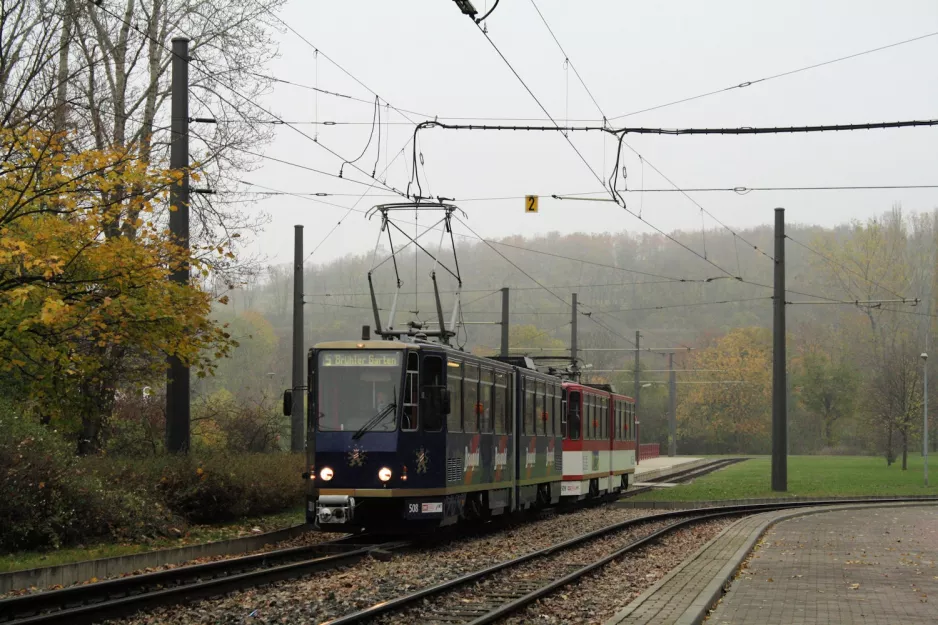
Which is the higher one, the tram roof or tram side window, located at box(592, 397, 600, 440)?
the tram roof

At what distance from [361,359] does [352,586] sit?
16.9 ft

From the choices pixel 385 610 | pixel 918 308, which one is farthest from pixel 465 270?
pixel 385 610

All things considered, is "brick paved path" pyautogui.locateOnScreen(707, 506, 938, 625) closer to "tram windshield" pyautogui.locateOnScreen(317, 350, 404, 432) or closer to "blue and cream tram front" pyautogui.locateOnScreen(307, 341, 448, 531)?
"blue and cream tram front" pyautogui.locateOnScreen(307, 341, 448, 531)

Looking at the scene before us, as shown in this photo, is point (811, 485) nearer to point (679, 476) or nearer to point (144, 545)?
point (679, 476)

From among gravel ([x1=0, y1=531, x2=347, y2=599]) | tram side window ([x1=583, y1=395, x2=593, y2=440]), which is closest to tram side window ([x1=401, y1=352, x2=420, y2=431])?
gravel ([x1=0, y1=531, x2=347, y2=599])

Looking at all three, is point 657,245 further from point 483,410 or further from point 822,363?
point 483,410

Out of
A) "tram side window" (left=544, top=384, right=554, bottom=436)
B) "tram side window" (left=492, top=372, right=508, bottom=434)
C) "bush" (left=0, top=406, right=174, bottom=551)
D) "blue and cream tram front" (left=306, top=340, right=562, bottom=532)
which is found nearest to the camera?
"bush" (left=0, top=406, right=174, bottom=551)

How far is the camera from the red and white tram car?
89.6 feet

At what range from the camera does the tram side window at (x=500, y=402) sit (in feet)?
67.9

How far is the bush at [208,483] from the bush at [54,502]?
828 millimetres

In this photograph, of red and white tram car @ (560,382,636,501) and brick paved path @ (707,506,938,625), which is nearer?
brick paved path @ (707,506,938,625)

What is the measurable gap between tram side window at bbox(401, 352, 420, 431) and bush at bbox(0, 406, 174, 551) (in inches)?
145

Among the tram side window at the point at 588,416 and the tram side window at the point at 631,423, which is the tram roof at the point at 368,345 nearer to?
the tram side window at the point at 588,416

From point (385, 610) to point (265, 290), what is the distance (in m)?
91.1
